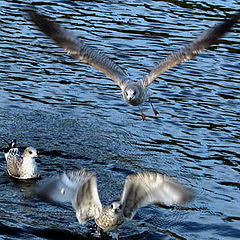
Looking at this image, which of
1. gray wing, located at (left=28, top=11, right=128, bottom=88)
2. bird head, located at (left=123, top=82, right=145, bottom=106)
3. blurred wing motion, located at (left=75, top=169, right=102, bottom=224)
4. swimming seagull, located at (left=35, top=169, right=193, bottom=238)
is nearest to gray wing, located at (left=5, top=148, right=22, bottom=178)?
gray wing, located at (left=28, top=11, right=128, bottom=88)

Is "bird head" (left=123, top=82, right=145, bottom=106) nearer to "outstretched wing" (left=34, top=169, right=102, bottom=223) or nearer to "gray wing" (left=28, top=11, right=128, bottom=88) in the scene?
"gray wing" (left=28, top=11, right=128, bottom=88)

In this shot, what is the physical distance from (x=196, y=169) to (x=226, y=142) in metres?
1.24

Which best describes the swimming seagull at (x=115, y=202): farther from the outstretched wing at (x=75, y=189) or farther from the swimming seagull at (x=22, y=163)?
the swimming seagull at (x=22, y=163)

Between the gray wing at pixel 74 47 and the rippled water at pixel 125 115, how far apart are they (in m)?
1.26

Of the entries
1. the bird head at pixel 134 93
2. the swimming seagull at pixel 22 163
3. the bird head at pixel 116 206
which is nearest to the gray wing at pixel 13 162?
the swimming seagull at pixel 22 163

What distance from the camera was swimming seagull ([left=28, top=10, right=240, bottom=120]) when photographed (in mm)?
10742

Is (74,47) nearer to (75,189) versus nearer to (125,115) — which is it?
(125,115)

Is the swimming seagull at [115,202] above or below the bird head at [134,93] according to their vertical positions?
below

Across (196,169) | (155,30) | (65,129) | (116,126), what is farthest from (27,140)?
(155,30)

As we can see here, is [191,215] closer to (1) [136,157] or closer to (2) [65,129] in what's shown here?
(1) [136,157]

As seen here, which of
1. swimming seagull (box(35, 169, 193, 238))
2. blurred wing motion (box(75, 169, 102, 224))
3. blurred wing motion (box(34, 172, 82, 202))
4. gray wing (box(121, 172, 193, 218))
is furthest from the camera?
blurred wing motion (box(34, 172, 82, 202))

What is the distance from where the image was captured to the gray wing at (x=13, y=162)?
36.1 ft

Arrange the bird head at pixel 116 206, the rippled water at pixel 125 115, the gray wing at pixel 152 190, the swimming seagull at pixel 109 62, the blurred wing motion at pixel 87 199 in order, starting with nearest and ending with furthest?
the gray wing at pixel 152 190 < the blurred wing motion at pixel 87 199 < the bird head at pixel 116 206 < the rippled water at pixel 125 115 < the swimming seagull at pixel 109 62

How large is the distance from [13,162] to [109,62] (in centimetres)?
215
